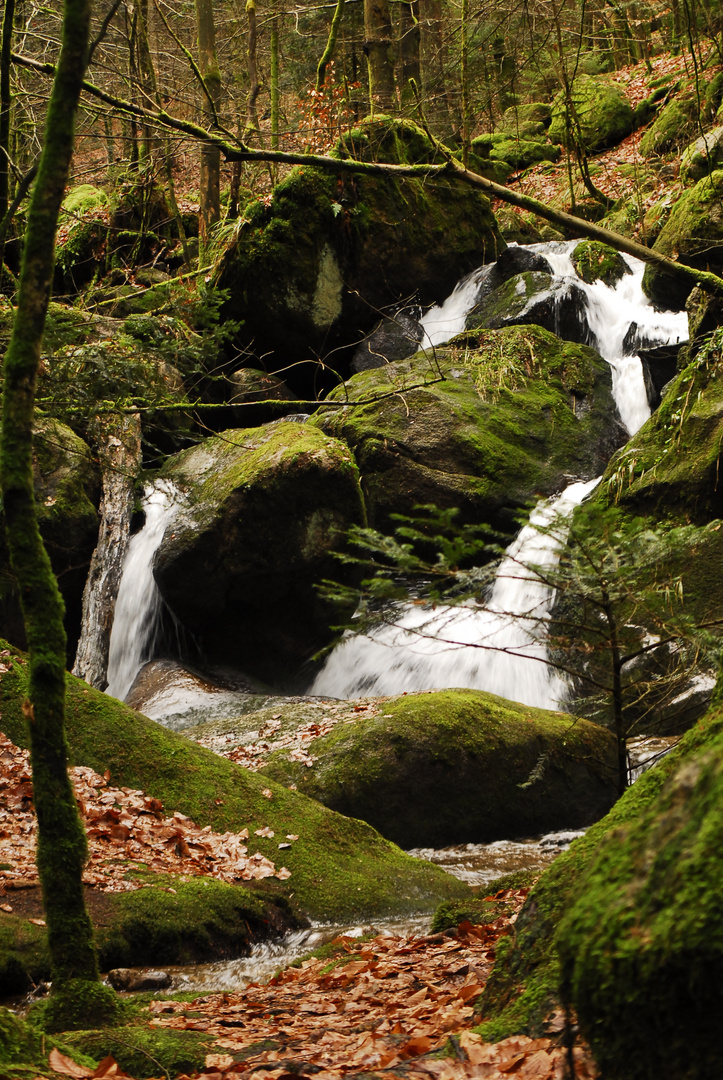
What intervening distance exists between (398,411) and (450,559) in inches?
377

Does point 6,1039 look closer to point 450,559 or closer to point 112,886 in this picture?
point 450,559

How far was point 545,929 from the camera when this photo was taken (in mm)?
2430

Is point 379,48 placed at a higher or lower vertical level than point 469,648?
higher

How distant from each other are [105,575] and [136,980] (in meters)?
8.24

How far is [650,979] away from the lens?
1.30 meters

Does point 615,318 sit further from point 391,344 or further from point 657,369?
point 391,344

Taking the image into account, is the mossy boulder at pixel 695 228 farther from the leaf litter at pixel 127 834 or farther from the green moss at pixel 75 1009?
the green moss at pixel 75 1009

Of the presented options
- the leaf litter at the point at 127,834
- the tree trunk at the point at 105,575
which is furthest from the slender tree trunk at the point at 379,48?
the leaf litter at the point at 127,834

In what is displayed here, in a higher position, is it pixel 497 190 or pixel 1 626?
pixel 497 190

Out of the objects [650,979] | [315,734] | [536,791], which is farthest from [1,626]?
[650,979]

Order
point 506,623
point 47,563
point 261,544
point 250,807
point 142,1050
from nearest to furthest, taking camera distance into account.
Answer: point 142,1050
point 47,563
point 250,807
point 506,623
point 261,544

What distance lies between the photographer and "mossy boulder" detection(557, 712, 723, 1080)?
→ 127 cm

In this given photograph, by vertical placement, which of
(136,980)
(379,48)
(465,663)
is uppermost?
(379,48)

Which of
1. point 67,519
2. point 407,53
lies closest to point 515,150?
point 407,53
